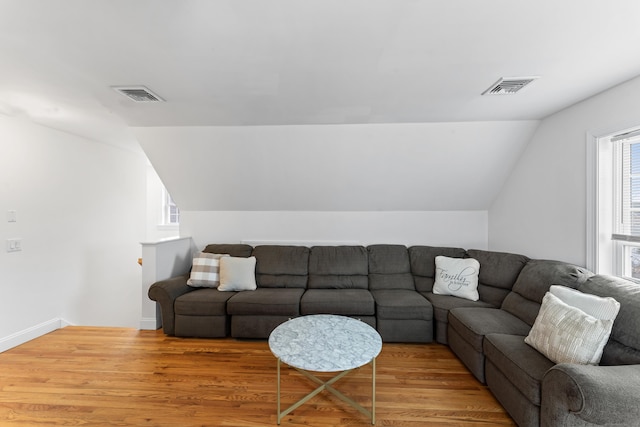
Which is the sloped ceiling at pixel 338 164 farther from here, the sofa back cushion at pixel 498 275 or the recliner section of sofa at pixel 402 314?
the recliner section of sofa at pixel 402 314

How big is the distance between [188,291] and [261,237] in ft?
4.08

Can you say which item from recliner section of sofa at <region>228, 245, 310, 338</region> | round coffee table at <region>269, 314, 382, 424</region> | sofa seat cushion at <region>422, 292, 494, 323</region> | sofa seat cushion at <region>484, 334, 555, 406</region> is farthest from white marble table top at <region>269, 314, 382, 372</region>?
sofa seat cushion at <region>422, 292, 494, 323</region>

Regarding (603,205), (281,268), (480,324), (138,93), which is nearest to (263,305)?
(281,268)

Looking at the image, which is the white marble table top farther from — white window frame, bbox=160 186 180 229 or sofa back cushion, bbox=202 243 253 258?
white window frame, bbox=160 186 180 229

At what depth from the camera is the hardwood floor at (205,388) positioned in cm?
178

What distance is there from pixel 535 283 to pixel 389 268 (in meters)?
1.48

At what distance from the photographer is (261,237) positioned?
4.02m

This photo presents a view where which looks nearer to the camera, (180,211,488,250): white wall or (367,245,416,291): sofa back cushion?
(367,245,416,291): sofa back cushion

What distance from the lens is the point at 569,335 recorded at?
163 centimetres

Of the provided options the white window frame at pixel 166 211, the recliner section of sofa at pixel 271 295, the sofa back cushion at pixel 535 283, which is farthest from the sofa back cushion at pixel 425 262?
the white window frame at pixel 166 211

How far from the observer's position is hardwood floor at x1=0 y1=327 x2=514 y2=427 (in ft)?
5.85

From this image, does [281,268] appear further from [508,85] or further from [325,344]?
[508,85]

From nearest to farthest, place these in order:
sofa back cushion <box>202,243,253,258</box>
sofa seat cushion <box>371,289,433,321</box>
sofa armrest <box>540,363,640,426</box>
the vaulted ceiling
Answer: sofa armrest <box>540,363,640,426</box> < the vaulted ceiling < sofa seat cushion <box>371,289,433,321</box> < sofa back cushion <box>202,243,253,258</box>

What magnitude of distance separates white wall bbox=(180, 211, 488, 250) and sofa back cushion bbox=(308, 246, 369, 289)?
40 cm
